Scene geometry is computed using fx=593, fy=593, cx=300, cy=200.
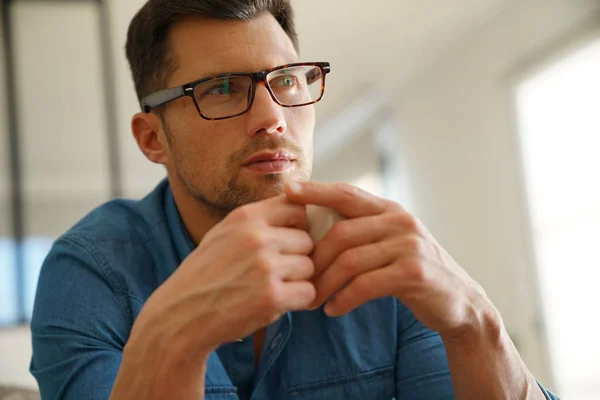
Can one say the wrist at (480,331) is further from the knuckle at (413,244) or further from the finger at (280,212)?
the finger at (280,212)

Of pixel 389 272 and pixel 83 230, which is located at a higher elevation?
pixel 83 230

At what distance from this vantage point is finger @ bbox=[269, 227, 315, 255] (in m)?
0.73

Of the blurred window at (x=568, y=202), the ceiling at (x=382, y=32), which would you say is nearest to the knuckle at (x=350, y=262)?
the blurred window at (x=568, y=202)

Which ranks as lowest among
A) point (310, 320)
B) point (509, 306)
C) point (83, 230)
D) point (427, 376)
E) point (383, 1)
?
point (509, 306)

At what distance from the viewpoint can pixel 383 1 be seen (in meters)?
4.16

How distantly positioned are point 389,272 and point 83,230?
680mm

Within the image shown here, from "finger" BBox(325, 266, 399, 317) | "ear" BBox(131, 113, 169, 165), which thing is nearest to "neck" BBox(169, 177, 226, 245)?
"ear" BBox(131, 113, 169, 165)

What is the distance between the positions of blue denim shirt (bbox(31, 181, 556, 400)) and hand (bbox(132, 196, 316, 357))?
0.87ft

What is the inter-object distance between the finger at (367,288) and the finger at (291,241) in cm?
7

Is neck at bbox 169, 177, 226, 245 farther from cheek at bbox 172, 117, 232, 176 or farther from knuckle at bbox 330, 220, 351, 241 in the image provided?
knuckle at bbox 330, 220, 351, 241

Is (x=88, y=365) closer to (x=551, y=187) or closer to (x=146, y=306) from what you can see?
(x=146, y=306)

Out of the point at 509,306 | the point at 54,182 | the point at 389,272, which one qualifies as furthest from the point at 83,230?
the point at 54,182

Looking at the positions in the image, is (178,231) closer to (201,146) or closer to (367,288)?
(201,146)

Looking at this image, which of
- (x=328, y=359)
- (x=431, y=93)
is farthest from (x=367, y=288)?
(x=431, y=93)
